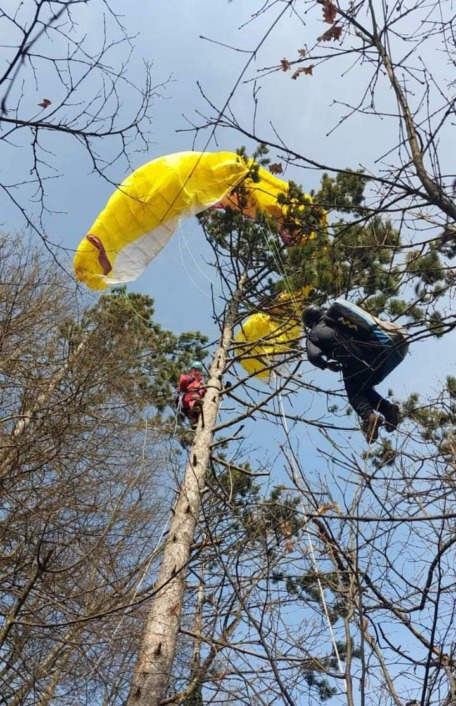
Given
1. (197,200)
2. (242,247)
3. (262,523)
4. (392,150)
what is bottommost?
(262,523)

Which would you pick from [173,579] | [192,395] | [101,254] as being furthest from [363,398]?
[101,254]

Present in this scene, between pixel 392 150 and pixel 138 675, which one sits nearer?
pixel 392 150

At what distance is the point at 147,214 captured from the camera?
7715mm

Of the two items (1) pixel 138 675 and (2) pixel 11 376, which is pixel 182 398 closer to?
(2) pixel 11 376

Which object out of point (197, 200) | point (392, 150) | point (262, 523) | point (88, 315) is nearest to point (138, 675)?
point (262, 523)

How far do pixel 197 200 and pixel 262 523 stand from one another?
4.40 metres

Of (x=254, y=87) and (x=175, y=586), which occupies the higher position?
(x=254, y=87)

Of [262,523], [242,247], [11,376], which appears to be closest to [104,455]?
[11,376]

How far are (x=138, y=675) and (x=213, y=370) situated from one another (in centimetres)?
359

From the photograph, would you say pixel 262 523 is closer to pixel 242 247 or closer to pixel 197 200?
pixel 197 200

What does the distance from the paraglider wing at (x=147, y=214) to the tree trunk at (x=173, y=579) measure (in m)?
1.55

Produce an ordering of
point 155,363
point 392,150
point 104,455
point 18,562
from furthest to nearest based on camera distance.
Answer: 1. point 155,363
2. point 104,455
3. point 18,562
4. point 392,150

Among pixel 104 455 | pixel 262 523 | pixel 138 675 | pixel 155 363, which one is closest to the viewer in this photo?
pixel 262 523

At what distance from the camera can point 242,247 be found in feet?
29.7
